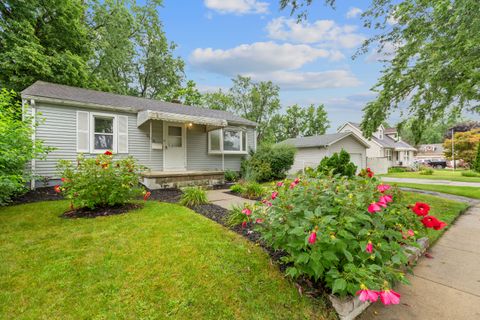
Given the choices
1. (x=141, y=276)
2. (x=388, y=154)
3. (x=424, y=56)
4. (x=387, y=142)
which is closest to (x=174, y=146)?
(x=141, y=276)

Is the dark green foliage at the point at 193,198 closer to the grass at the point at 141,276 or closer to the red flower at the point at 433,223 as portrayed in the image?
the grass at the point at 141,276

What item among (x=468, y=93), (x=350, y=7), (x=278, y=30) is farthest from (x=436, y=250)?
(x=278, y=30)

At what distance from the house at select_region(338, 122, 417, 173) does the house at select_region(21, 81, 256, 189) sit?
15.9 metres

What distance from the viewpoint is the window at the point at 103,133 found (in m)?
8.10

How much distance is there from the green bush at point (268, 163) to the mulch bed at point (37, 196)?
6.79m

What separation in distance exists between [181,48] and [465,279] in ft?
78.0

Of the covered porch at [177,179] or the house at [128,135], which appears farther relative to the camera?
the covered porch at [177,179]

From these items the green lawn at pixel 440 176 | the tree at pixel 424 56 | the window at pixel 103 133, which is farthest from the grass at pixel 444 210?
Result: the green lawn at pixel 440 176

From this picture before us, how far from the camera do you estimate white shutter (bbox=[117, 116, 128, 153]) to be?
8.42 m

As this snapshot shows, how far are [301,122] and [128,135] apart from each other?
28.7 m

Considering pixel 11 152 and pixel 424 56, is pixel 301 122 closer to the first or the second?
pixel 424 56

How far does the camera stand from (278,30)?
725 cm

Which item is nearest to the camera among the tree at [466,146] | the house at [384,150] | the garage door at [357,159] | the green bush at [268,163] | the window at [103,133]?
the window at [103,133]

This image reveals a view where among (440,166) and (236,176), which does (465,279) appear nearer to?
(236,176)
